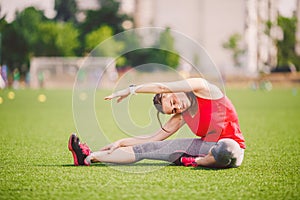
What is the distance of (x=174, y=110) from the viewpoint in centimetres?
479

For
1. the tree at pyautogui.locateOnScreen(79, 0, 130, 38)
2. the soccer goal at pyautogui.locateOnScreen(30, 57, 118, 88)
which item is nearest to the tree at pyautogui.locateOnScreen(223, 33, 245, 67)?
the tree at pyautogui.locateOnScreen(79, 0, 130, 38)

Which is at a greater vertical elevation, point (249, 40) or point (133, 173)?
point (249, 40)

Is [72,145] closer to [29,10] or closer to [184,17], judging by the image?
[29,10]

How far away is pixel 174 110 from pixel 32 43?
46.1 meters

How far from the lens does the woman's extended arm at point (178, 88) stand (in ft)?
14.5

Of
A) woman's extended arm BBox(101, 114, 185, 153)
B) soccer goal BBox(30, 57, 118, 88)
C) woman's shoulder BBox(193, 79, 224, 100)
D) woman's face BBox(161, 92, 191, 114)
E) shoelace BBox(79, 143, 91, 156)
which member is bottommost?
shoelace BBox(79, 143, 91, 156)

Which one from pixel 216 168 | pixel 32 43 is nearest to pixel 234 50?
pixel 32 43

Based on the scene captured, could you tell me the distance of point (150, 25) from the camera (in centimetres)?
5644

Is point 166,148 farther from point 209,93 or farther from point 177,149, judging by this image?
point 209,93

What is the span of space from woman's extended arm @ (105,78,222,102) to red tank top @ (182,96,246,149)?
7 cm

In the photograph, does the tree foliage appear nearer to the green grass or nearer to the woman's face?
the green grass

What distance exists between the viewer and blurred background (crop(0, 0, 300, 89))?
43062 mm

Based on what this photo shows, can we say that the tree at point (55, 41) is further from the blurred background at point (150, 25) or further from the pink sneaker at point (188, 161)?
the pink sneaker at point (188, 161)

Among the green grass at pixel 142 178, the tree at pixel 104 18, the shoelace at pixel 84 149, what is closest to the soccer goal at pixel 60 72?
the tree at pixel 104 18
